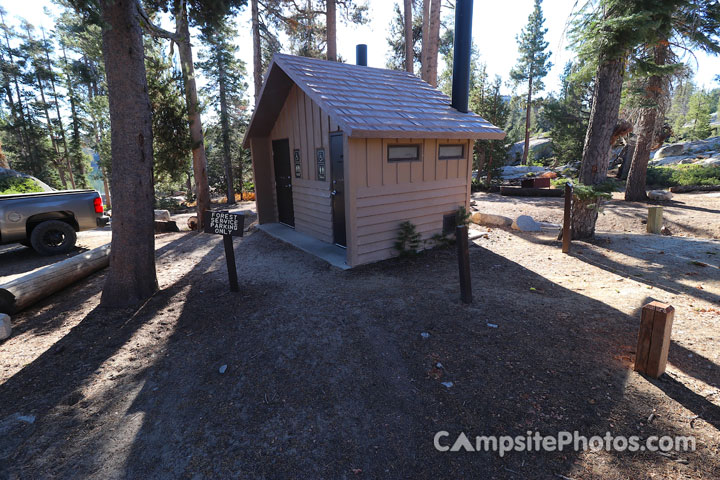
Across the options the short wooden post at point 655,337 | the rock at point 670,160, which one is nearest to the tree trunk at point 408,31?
the short wooden post at point 655,337

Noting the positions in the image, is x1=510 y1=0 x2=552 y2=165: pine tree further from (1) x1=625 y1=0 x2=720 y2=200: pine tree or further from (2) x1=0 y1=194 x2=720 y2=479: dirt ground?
(2) x1=0 y1=194 x2=720 y2=479: dirt ground

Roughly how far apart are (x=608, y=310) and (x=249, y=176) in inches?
847

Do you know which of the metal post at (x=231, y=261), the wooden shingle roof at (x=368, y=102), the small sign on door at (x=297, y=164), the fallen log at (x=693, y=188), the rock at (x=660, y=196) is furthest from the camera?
the fallen log at (x=693, y=188)

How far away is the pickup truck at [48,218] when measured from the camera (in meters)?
7.35

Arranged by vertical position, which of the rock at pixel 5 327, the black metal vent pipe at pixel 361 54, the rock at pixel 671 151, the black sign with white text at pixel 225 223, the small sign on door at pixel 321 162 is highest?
the black metal vent pipe at pixel 361 54

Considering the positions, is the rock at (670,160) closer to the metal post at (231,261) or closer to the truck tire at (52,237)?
the metal post at (231,261)

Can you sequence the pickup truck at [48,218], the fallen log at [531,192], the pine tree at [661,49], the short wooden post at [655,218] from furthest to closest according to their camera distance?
the fallen log at [531,192], the short wooden post at [655,218], the pickup truck at [48,218], the pine tree at [661,49]

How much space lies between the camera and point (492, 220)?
10.1 metres

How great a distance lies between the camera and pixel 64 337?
4133 millimetres

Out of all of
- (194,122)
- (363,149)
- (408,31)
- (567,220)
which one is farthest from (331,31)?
(567,220)

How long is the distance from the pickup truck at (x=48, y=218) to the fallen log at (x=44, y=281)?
7.22ft

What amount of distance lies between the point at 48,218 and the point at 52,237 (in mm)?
440

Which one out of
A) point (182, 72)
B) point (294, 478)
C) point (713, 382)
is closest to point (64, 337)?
point (294, 478)

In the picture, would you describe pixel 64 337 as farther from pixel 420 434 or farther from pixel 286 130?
pixel 286 130
